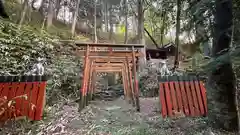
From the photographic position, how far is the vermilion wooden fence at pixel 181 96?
459cm

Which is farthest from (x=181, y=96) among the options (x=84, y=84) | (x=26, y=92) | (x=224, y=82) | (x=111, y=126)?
(x=26, y=92)

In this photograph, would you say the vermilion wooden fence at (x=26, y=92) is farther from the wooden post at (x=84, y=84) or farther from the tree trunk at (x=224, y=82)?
the tree trunk at (x=224, y=82)

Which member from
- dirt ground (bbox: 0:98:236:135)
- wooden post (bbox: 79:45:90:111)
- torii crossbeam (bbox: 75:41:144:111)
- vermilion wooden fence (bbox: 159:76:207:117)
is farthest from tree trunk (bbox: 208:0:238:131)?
wooden post (bbox: 79:45:90:111)

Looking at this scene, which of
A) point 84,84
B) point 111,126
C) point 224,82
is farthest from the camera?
point 84,84

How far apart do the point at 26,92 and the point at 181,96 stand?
3578 millimetres

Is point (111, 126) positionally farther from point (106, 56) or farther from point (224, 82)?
point (106, 56)

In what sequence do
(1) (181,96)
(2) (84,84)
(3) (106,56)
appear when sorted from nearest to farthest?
(1) (181,96) < (2) (84,84) < (3) (106,56)

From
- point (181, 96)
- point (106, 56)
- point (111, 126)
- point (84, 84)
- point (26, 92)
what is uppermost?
point (106, 56)

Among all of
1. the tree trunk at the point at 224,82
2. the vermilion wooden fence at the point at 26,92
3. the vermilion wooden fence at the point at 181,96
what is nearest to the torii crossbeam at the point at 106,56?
the vermilion wooden fence at the point at 181,96

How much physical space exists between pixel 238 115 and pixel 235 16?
1666mm

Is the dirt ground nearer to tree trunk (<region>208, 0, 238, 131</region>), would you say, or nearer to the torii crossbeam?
tree trunk (<region>208, 0, 238, 131</region>)

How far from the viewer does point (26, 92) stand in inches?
163

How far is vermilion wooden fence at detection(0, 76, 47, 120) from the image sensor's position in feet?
13.2

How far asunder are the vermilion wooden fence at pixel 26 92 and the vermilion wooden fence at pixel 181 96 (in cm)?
277
